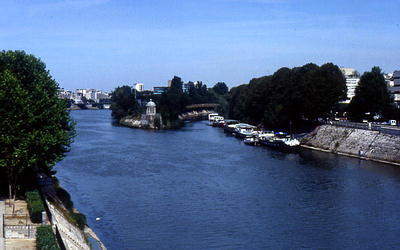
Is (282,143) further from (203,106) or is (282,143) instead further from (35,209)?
(203,106)

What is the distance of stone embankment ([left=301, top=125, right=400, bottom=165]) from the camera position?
5284 cm

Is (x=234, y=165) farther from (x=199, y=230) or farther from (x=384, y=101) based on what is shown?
(x=384, y=101)

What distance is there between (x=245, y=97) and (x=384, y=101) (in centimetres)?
3705

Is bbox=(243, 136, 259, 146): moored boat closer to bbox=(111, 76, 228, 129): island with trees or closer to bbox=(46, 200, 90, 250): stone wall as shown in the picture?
bbox=(111, 76, 228, 129): island with trees

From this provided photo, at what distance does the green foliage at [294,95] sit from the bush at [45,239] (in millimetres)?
55427

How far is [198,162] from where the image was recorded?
5319 centimetres

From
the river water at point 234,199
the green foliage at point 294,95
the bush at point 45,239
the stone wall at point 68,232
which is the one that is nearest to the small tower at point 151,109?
the green foliage at point 294,95

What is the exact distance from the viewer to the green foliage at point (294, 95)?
236 feet

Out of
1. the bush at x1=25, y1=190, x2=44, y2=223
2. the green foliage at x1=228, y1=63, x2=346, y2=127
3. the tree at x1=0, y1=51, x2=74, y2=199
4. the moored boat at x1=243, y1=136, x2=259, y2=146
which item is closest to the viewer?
the bush at x1=25, y1=190, x2=44, y2=223

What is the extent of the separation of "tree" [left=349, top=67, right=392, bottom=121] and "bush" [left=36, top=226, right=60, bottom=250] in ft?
194

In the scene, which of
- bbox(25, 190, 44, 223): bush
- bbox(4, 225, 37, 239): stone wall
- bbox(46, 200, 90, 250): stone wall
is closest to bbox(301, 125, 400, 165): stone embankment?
bbox(46, 200, 90, 250): stone wall

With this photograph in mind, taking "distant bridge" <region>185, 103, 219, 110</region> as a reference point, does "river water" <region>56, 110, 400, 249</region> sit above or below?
below

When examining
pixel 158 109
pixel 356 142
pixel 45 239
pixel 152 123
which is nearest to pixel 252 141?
pixel 356 142

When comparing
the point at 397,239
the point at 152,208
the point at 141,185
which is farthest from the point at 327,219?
the point at 141,185
